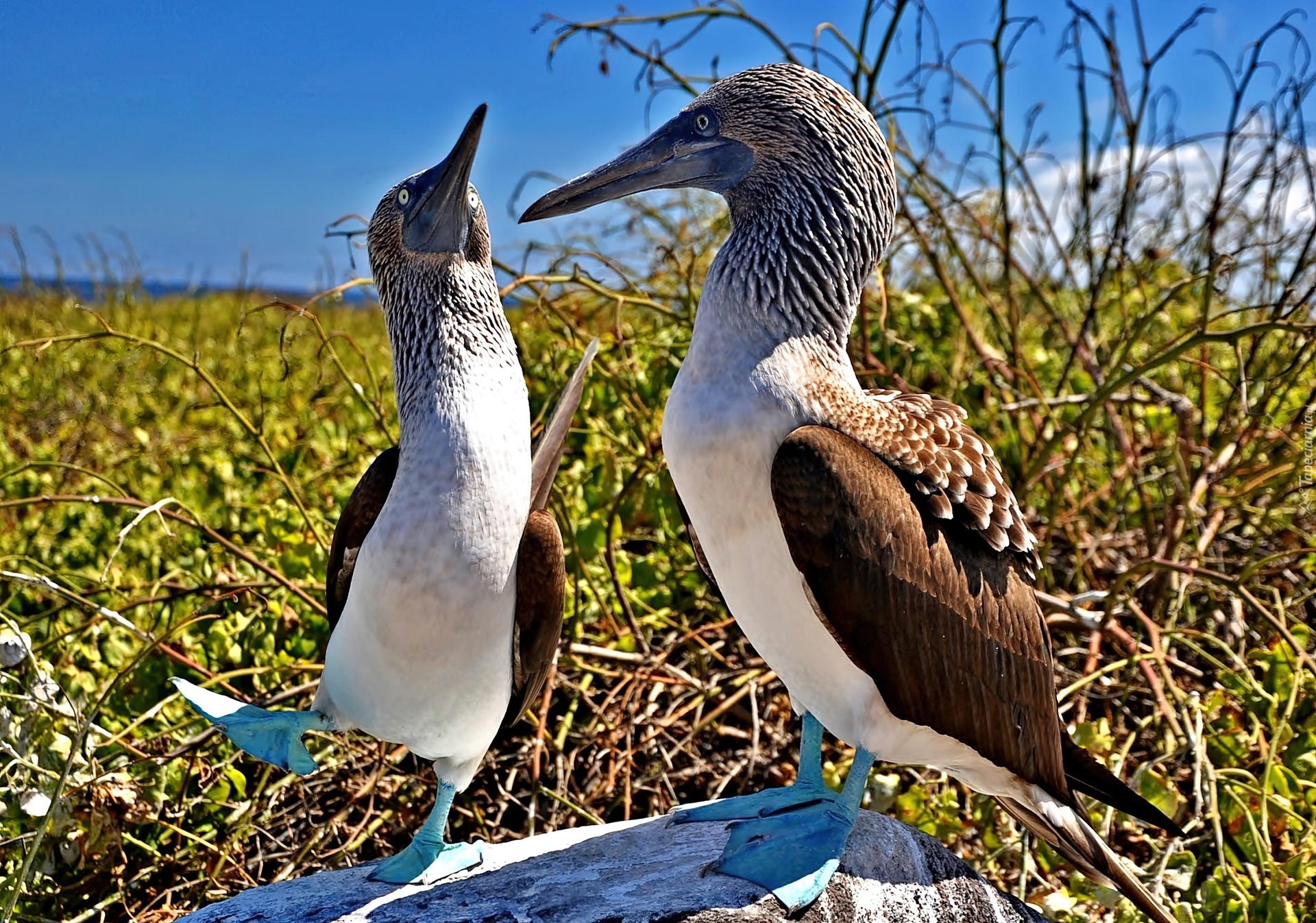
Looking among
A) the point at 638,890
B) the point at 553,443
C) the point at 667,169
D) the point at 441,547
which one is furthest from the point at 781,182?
the point at 638,890

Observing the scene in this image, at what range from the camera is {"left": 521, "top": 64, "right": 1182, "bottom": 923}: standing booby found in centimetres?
186

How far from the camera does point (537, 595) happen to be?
6.79 ft

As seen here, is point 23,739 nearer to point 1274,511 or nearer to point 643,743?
point 643,743

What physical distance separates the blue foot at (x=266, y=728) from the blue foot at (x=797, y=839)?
83cm

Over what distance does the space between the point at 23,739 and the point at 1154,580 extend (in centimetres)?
344

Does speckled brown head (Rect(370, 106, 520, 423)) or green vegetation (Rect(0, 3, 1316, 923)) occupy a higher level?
speckled brown head (Rect(370, 106, 520, 423))

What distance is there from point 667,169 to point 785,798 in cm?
127

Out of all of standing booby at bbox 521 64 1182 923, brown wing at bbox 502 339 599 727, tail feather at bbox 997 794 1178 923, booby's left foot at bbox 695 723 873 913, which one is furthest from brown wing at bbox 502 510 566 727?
tail feather at bbox 997 794 1178 923

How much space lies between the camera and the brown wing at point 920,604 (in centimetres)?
182

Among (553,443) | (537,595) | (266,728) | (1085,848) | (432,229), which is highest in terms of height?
(432,229)

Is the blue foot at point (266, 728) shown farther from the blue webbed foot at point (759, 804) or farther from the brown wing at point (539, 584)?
the blue webbed foot at point (759, 804)

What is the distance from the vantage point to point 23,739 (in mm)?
2562

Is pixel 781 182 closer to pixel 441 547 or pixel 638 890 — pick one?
pixel 441 547

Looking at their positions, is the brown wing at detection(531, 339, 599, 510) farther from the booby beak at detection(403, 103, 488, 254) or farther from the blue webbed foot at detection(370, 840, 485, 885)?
the blue webbed foot at detection(370, 840, 485, 885)
